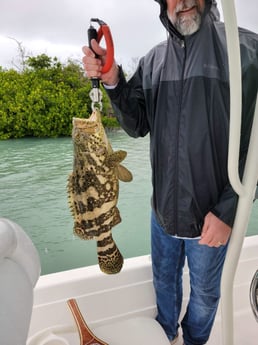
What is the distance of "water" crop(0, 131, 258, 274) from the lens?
84.6 inches

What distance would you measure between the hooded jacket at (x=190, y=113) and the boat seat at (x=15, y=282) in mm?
526

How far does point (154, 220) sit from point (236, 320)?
29.7 inches

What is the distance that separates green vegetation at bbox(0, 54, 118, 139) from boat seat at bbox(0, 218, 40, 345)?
1.06m

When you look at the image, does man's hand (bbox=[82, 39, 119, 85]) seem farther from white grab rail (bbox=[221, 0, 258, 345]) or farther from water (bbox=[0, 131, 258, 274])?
water (bbox=[0, 131, 258, 274])

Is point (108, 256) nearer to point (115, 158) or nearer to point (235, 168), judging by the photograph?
point (115, 158)

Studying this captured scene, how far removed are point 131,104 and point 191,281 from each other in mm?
682

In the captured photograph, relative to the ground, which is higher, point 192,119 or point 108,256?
point 192,119

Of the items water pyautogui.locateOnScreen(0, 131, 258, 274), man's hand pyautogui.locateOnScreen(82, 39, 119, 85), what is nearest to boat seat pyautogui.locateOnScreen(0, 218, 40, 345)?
man's hand pyautogui.locateOnScreen(82, 39, 119, 85)

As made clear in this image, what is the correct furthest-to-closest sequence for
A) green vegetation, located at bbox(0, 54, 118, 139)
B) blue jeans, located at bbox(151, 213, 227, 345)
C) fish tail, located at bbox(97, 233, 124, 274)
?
green vegetation, located at bbox(0, 54, 118, 139) < blue jeans, located at bbox(151, 213, 227, 345) < fish tail, located at bbox(97, 233, 124, 274)

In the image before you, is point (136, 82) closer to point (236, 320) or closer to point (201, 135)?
point (201, 135)

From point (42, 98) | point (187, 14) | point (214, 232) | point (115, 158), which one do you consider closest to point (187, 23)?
point (187, 14)

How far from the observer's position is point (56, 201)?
2689 millimetres

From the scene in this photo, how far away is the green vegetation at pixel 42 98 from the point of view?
1.83 meters

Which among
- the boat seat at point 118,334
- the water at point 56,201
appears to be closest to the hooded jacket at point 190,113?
the boat seat at point 118,334
